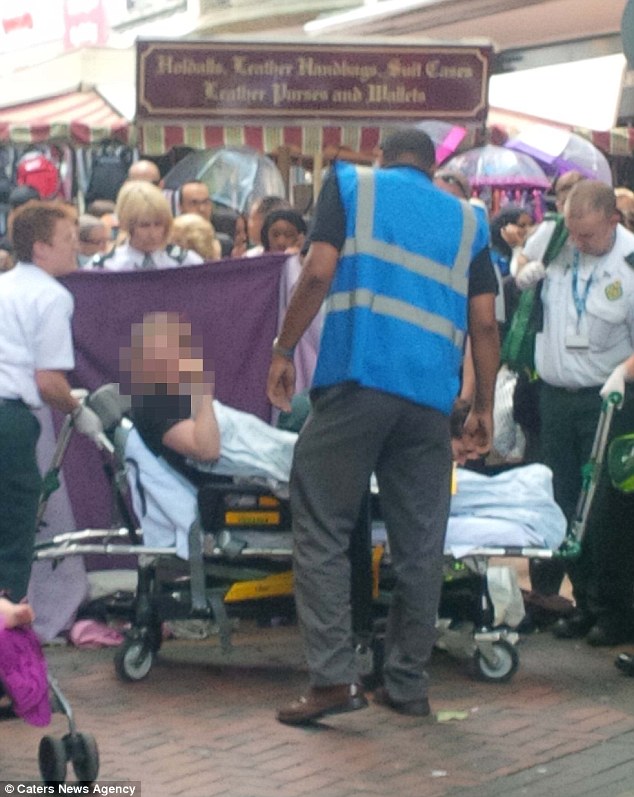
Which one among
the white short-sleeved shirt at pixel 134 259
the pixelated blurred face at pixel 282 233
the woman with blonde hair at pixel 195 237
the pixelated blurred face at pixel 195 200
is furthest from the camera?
the pixelated blurred face at pixel 195 200

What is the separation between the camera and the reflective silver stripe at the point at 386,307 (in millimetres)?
6574

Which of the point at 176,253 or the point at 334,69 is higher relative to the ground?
the point at 334,69

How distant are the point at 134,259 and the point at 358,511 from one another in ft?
8.16

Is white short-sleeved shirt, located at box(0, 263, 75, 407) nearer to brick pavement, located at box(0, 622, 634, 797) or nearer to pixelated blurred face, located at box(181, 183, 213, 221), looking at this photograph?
brick pavement, located at box(0, 622, 634, 797)

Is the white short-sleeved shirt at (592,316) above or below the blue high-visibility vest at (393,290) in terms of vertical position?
below

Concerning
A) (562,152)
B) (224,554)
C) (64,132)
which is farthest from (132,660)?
(64,132)

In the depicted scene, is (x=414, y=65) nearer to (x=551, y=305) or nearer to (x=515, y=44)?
(x=551, y=305)

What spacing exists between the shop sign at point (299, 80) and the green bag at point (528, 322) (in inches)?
110

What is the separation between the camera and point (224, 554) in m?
7.25

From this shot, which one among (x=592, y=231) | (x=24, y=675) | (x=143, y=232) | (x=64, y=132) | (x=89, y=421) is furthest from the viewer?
(x=64, y=132)

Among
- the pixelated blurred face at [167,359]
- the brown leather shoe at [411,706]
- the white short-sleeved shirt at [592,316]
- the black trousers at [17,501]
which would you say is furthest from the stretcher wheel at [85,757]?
the white short-sleeved shirt at [592,316]

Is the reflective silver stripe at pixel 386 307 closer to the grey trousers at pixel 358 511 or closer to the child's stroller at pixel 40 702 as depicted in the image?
the grey trousers at pixel 358 511

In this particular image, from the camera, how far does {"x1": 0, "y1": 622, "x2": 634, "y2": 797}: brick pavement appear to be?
5820mm

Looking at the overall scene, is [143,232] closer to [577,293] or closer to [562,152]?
[577,293]
